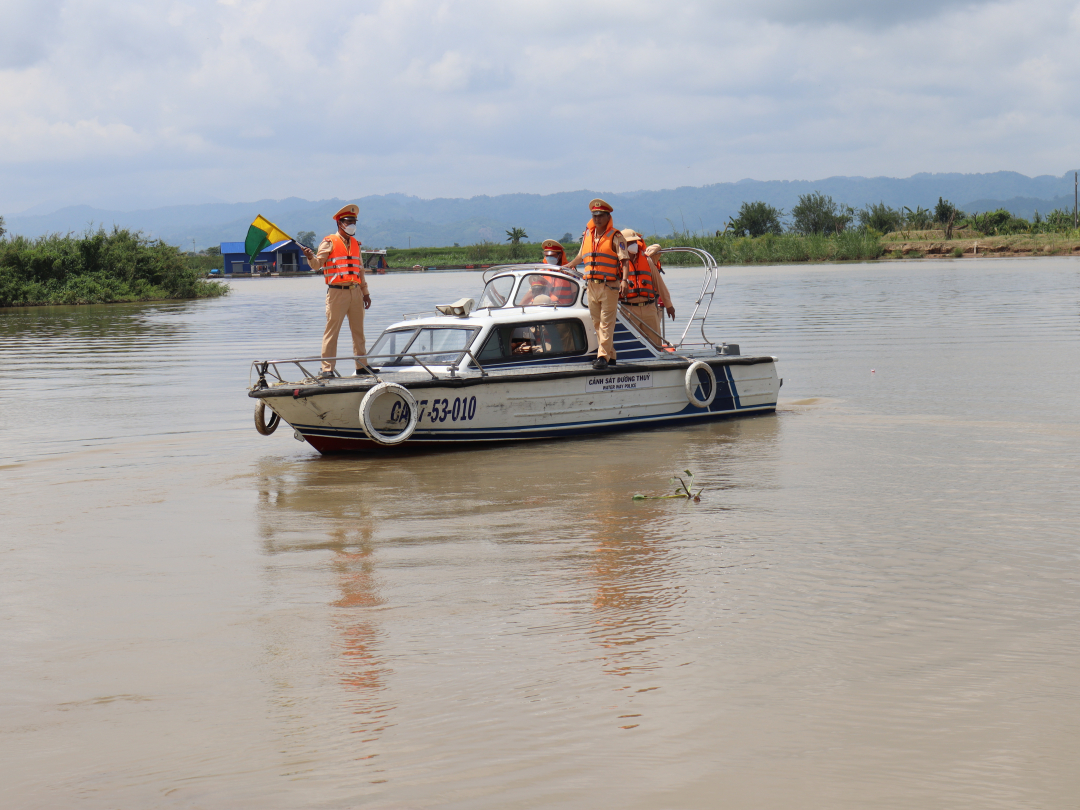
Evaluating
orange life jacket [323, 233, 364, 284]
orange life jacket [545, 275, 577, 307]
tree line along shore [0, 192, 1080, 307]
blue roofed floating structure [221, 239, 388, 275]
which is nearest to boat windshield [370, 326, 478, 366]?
orange life jacket [323, 233, 364, 284]

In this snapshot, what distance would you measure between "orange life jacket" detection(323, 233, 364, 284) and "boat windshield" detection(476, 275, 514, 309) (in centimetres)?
140

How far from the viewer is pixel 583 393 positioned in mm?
11164

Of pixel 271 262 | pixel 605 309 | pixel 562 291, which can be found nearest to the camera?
pixel 605 309

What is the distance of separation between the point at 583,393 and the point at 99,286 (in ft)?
127

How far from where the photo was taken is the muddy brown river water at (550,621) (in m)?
3.70

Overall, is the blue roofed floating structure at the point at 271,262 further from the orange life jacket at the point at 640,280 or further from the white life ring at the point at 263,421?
the white life ring at the point at 263,421

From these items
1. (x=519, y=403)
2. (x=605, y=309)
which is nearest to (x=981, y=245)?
(x=605, y=309)

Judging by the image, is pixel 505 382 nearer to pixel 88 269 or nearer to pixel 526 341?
pixel 526 341

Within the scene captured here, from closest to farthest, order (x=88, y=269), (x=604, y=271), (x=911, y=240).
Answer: (x=604, y=271), (x=88, y=269), (x=911, y=240)

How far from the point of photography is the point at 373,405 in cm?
998

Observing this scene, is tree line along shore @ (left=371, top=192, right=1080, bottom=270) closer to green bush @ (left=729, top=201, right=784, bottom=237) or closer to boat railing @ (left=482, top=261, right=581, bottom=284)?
green bush @ (left=729, top=201, right=784, bottom=237)

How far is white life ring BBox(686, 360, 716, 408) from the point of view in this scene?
12039 millimetres

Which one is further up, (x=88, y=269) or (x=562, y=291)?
(x=88, y=269)

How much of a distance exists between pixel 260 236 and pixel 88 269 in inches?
1537
